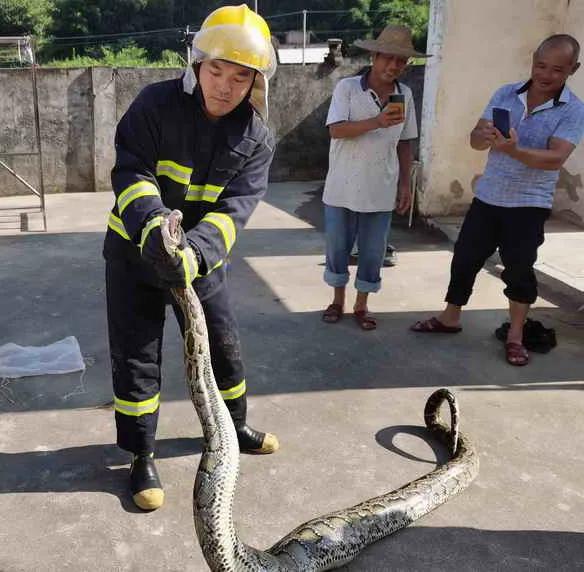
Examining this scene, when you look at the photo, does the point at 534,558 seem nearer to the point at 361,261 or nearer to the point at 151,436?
the point at 151,436

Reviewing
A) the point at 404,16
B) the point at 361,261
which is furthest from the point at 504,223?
the point at 404,16

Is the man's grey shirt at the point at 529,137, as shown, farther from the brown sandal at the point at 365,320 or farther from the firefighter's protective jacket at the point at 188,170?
the firefighter's protective jacket at the point at 188,170

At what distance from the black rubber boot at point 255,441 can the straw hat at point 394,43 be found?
106 inches

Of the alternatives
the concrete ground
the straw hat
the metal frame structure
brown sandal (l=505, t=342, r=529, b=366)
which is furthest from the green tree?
brown sandal (l=505, t=342, r=529, b=366)

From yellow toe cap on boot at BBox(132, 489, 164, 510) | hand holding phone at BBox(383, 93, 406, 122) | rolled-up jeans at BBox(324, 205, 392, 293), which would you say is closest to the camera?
yellow toe cap on boot at BBox(132, 489, 164, 510)

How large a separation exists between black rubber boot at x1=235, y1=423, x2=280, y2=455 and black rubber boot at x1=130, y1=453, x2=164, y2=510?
1.55 feet

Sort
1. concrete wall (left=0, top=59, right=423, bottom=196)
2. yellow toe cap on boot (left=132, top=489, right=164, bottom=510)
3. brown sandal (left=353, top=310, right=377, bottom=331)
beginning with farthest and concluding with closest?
concrete wall (left=0, top=59, right=423, bottom=196) < brown sandal (left=353, top=310, right=377, bottom=331) < yellow toe cap on boot (left=132, top=489, right=164, bottom=510)

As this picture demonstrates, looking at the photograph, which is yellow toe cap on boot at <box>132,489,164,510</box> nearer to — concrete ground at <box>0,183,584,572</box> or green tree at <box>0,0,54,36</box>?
concrete ground at <box>0,183,584,572</box>

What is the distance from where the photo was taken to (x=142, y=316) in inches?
108

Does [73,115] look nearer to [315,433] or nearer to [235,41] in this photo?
[315,433]

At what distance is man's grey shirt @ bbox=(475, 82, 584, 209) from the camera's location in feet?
13.1

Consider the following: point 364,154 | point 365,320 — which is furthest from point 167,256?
point 365,320

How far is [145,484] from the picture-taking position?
2.85 meters

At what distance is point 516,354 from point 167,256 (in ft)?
10.0
